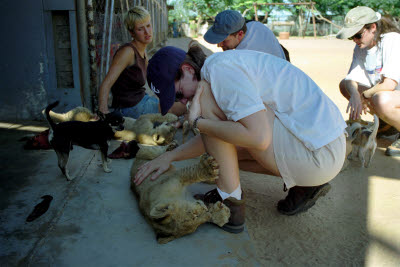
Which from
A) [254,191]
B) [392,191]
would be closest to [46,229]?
[254,191]

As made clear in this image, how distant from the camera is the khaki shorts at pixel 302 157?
6.96ft

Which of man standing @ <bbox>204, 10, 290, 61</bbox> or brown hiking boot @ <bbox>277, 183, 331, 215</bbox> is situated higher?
man standing @ <bbox>204, 10, 290, 61</bbox>

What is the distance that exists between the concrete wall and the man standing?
227cm

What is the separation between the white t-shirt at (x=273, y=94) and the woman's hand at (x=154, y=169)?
87 cm

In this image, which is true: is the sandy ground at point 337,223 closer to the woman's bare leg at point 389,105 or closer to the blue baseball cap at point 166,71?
the woman's bare leg at point 389,105

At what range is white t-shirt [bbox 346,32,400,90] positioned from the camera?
367 cm

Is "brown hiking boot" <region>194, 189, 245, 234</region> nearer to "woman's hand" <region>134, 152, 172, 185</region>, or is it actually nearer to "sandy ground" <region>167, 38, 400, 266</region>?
"sandy ground" <region>167, 38, 400, 266</region>

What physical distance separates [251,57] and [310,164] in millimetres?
758

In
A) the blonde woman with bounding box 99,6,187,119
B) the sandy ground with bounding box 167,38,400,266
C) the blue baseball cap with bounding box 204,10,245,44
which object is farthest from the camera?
the blonde woman with bounding box 99,6,187,119

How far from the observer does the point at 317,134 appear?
2066mm

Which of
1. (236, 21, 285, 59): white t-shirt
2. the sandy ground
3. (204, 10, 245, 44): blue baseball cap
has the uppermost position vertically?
(204, 10, 245, 44): blue baseball cap

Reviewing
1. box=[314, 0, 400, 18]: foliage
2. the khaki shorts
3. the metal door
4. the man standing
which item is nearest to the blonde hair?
the metal door

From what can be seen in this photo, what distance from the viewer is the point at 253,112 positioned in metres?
1.88

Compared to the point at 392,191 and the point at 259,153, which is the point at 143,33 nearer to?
the point at 259,153
